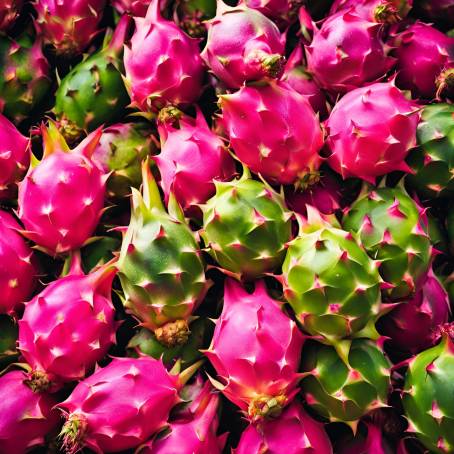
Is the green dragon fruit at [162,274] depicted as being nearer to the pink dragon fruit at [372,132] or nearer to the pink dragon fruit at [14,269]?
the pink dragon fruit at [14,269]

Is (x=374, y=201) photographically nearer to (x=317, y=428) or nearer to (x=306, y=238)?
(x=306, y=238)

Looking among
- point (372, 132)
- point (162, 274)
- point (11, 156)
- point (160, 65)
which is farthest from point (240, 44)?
point (11, 156)

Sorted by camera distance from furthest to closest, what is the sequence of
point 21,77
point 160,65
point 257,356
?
point 21,77
point 160,65
point 257,356

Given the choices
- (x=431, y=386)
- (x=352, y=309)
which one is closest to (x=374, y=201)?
(x=352, y=309)

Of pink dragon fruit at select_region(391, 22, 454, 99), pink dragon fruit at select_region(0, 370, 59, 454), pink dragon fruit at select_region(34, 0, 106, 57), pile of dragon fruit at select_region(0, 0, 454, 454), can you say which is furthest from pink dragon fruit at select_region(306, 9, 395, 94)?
pink dragon fruit at select_region(0, 370, 59, 454)

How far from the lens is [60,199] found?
1.54 m

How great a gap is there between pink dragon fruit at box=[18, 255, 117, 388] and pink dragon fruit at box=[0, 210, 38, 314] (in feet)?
0.36

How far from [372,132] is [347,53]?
26cm

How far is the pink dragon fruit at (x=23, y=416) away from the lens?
57.9 inches

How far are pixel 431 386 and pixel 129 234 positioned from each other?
785 mm

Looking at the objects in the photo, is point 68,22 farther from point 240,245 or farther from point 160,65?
point 240,245

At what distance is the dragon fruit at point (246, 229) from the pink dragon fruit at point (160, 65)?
371mm

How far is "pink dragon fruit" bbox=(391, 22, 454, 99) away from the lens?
1.77m

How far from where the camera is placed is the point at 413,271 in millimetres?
1467
